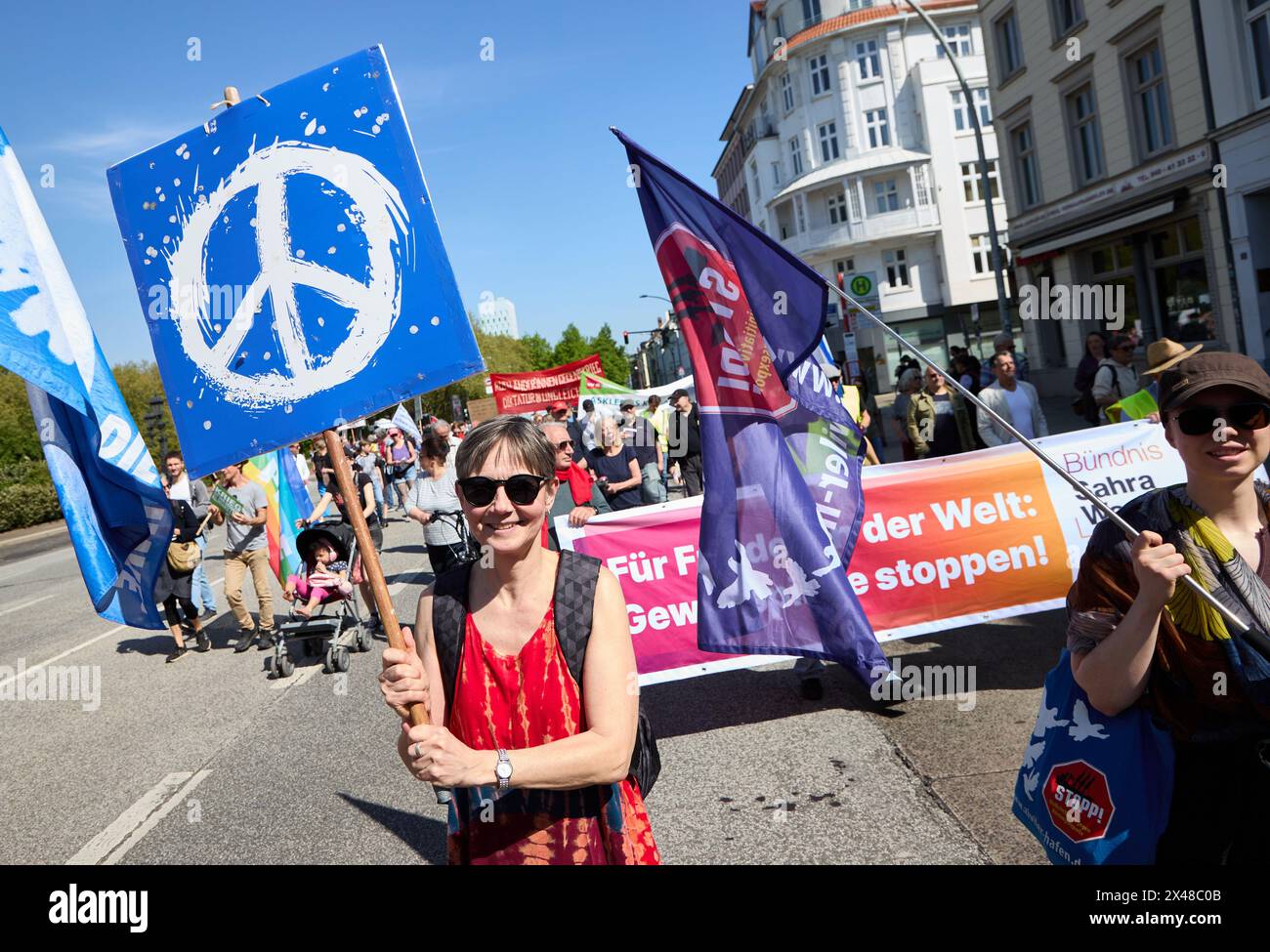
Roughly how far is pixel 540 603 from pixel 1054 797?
4.21ft

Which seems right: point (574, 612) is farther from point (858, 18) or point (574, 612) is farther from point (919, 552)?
point (858, 18)

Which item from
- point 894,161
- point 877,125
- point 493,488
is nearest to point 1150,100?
point 493,488

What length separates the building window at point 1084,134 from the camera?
2425 centimetres

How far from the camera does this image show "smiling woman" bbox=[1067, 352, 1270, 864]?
217 cm

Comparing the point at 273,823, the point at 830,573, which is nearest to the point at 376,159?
the point at 830,573

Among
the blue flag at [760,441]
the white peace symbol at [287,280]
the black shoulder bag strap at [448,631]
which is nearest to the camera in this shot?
the black shoulder bag strap at [448,631]

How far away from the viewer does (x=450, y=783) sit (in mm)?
2070

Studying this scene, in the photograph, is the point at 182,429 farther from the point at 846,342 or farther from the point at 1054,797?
the point at 846,342

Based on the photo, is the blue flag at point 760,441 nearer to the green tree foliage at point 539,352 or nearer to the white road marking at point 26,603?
the white road marking at point 26,603

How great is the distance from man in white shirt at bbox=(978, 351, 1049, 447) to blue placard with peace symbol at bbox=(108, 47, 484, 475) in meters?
6.63

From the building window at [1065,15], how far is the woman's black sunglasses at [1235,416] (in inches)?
985

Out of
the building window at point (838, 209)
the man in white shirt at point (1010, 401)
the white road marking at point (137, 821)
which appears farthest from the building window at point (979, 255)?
Result: the white road marking at point (137, 821)

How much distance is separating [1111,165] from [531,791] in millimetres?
24894

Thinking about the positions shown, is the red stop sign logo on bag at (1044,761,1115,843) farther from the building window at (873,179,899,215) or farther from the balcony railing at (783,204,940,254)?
the building window at (873,179,899,215)
